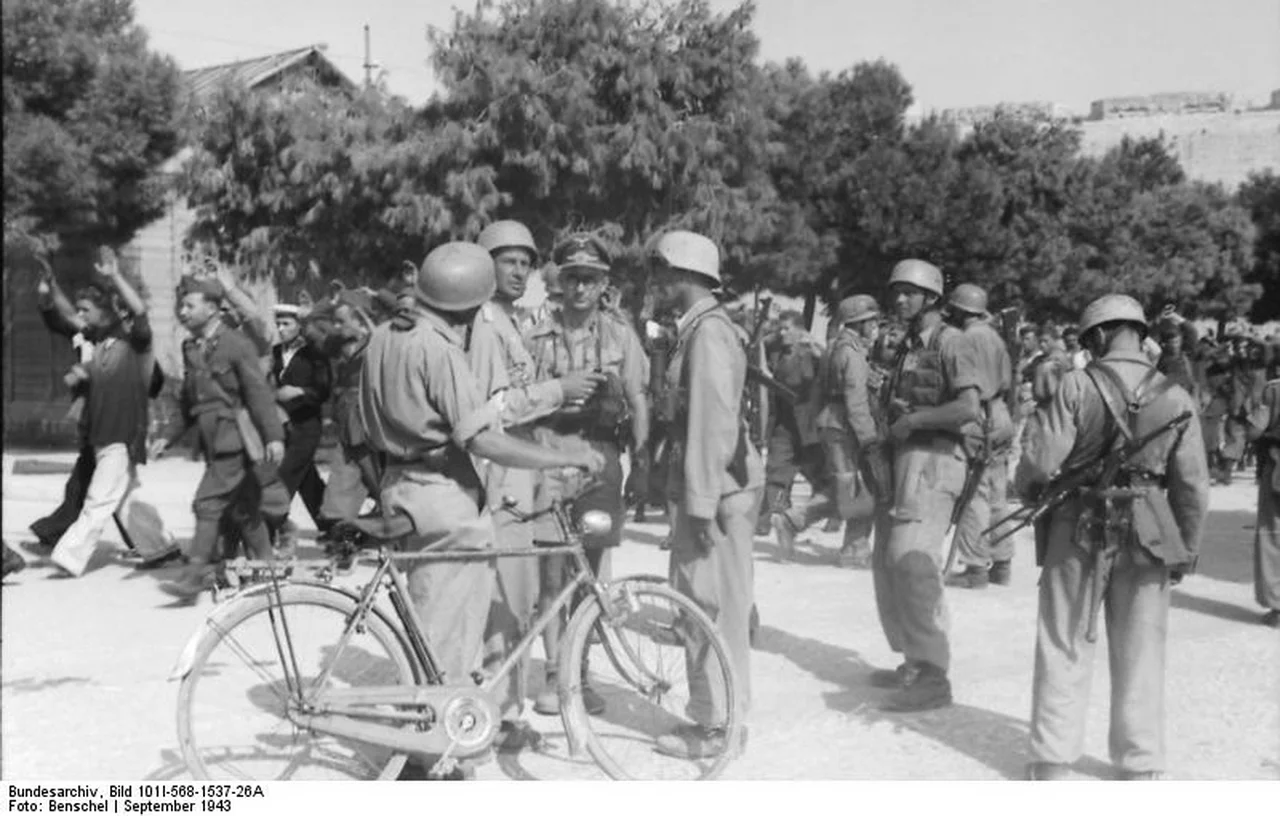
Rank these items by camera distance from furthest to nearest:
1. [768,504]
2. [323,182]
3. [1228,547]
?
[323,182]
[768,504]
[1228,547]

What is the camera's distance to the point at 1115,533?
15.6 ft

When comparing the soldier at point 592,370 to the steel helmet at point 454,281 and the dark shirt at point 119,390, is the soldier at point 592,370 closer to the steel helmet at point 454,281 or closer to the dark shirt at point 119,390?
the steel helmet at point 454,281

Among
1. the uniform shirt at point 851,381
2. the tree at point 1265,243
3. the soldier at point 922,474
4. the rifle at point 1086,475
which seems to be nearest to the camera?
the rifle at point 1086,475

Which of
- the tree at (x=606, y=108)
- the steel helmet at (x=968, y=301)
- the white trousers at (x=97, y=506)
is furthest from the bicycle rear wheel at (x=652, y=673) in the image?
the tree at (x=606, y=108)

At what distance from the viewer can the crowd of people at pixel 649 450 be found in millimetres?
4707

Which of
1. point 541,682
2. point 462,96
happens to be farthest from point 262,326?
point 462,96

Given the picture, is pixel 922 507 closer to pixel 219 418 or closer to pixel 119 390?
pixel 219 418

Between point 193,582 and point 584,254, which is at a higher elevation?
point 584,254

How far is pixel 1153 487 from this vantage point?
4.78 m

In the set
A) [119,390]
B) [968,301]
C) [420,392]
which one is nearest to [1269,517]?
[968,301]

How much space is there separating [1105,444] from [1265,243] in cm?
1898

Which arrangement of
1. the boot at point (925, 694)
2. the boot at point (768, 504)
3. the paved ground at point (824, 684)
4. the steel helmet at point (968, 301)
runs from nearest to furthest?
1. the paved ground at point (824, 684)
2. the boot at point (925, 694)
3. the steel helmet at point (968, 301)
4. the boot at point (768, 504)

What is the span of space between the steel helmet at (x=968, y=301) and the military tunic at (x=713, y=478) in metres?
2.35
